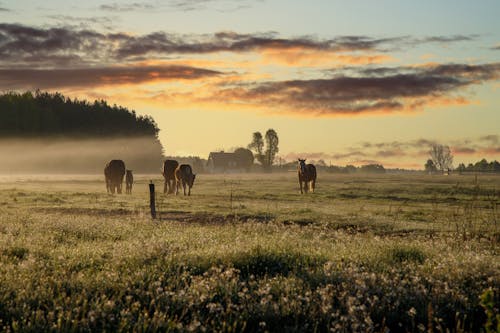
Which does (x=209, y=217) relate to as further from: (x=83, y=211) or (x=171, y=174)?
(x=171, y=174)

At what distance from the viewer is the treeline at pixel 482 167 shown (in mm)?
131750

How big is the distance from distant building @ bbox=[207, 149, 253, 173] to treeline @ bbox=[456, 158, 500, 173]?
59.9 metres

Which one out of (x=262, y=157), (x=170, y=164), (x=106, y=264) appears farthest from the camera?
(x=262, y=157)

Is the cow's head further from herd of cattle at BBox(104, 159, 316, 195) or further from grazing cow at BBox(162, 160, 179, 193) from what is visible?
grazing cow at BBox(162, 160, 179, 193)

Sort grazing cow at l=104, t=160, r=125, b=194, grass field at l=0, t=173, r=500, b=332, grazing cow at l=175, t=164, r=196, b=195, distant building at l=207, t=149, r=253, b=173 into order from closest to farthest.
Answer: grass field at l=0, t=173, r=500, b=332 < grazing cow at l=175, t=164, r=196, b=195 < grazing cow at l=104, t=160, r=125, b=194 < distant building at l=207, t=149, r=253, b=173

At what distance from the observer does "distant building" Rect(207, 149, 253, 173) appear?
168375 millimetres

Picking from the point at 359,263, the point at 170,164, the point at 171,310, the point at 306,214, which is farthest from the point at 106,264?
the point at 170,164

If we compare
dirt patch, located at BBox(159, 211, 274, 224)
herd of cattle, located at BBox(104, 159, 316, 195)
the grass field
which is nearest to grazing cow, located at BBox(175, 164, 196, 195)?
herd of cattle, located at BBox(104, 159, 316, 195)

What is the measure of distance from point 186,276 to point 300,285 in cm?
216

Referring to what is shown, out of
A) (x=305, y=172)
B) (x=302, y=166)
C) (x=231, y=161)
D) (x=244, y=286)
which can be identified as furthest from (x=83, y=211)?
(x=231, y=161)

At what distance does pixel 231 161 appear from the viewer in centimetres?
16950

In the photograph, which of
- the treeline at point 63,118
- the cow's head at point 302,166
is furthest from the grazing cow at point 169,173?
the treeline at point 63,118

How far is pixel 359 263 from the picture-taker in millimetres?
11961

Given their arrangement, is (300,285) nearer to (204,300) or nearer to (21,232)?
(204,300)
